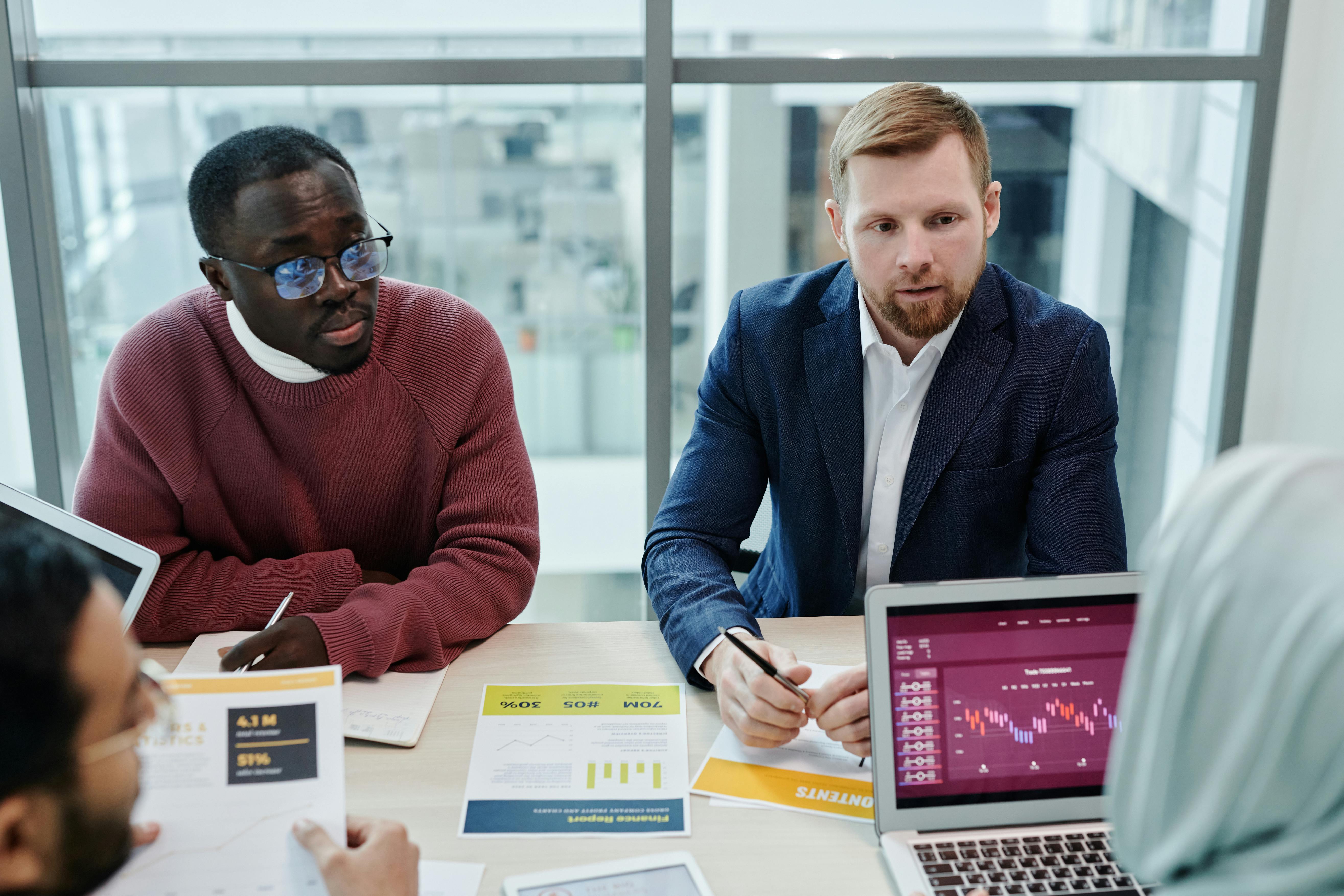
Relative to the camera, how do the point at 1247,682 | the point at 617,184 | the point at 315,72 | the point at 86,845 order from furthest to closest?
the point at 617,184 → the point at 315,72 → the point at 86,845 → the point at 1247,682

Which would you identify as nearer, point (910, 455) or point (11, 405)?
point (910, 455)

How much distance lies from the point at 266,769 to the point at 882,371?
1.13m

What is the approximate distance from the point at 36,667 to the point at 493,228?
6.62 ft

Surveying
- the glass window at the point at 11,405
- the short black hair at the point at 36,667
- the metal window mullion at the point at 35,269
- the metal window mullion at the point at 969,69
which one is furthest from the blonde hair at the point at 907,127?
the glass window at the point at 11,405

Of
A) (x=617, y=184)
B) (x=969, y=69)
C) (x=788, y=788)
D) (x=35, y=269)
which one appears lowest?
(x=788, y=788)

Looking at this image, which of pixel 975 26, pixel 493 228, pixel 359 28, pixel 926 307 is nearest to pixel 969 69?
pixel 975 26

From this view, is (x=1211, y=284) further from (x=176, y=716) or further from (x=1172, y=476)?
(x=176, y=716)

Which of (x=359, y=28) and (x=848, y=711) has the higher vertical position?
(x=359, y=28)

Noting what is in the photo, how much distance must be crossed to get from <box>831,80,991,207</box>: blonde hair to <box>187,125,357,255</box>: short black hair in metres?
0.76

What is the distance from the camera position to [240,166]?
154 cm

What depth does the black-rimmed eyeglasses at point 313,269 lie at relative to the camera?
1542 millimetres

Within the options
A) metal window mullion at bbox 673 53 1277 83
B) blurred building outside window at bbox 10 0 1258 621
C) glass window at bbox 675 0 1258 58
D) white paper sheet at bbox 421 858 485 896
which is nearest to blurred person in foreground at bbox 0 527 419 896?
white paper sheet at bbox 421 858 485 896

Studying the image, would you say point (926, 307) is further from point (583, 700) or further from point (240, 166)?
point (240, 166)

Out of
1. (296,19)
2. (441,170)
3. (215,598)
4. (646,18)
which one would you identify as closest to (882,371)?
(646,18)
